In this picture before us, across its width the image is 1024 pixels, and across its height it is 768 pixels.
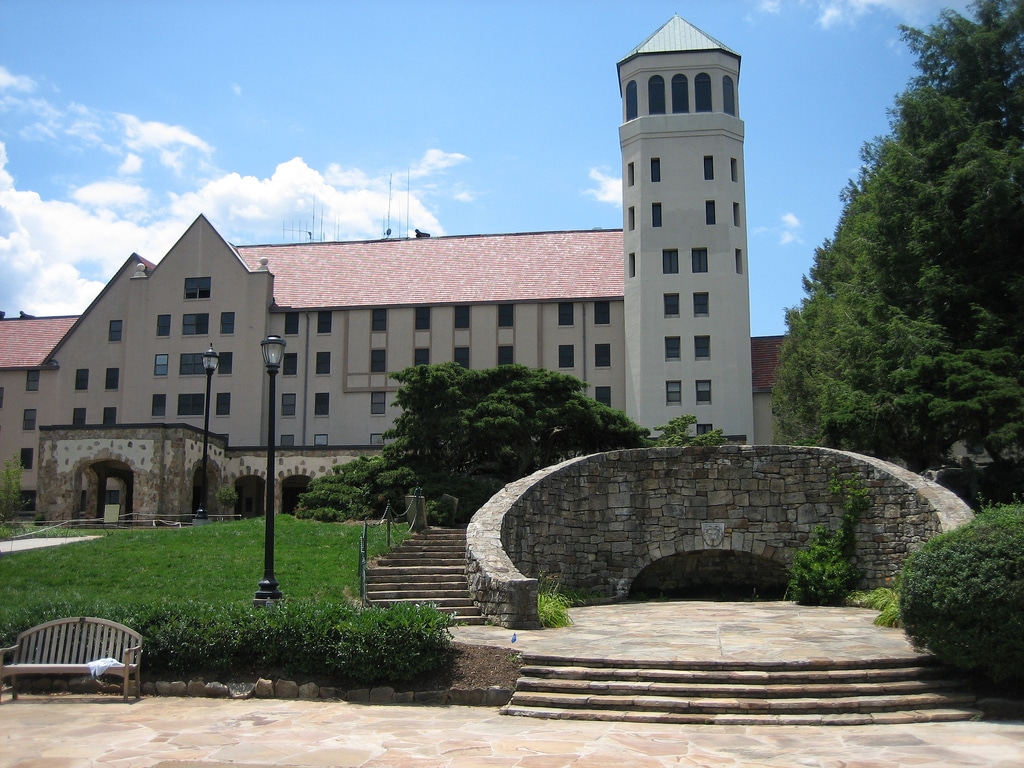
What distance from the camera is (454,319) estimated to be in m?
48.1

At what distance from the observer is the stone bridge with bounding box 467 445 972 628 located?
21.4 m

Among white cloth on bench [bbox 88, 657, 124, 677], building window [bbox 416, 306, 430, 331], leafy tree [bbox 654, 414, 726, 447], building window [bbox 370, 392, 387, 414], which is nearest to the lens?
white cloth on bench [bbox 88, 657, 124, 677]

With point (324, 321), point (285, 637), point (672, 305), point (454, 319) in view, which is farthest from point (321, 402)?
point (285, 637)

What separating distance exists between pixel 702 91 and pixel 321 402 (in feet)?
82.1

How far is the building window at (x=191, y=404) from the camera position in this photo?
4822cm

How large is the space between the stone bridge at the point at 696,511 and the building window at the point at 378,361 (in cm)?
2648

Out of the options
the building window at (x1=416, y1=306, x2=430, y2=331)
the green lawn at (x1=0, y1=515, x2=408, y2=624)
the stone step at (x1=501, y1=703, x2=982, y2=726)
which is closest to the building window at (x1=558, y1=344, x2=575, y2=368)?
the building window at (x1=416, y1=306, x2=430, y2=331)

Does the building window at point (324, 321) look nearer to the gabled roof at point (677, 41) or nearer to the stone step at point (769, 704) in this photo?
the gabled roof at point (677, 41)

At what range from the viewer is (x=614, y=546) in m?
23.0

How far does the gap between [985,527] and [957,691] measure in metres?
2.16

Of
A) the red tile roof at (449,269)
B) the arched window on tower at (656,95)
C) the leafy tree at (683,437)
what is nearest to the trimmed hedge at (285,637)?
the leafy tree at (683,437)

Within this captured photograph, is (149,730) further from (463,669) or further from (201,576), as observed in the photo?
(201,576)

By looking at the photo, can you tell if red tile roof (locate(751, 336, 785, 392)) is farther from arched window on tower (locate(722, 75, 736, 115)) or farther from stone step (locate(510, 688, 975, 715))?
stone step (locate(510, 688, 975, 715))

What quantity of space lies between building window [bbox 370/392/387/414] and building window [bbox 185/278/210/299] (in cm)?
1057
